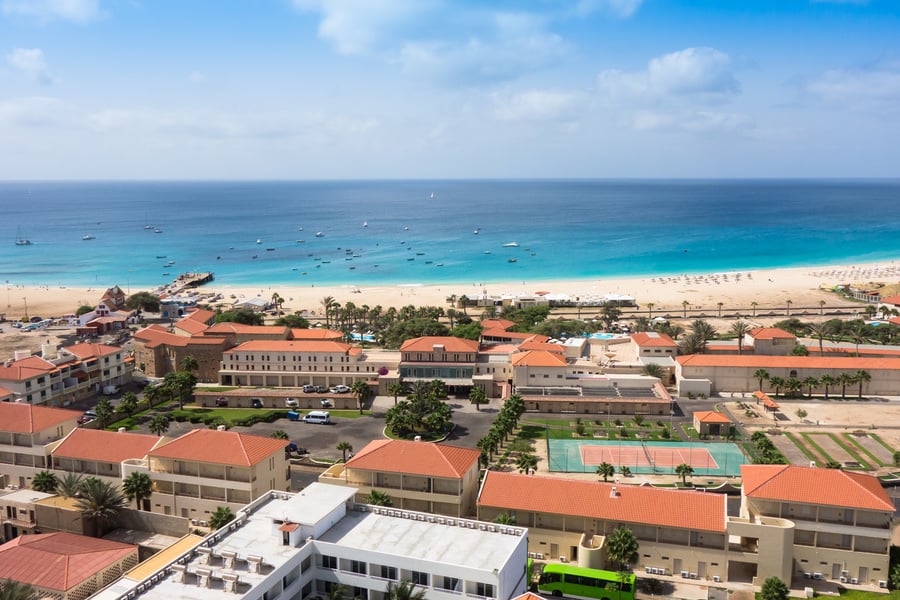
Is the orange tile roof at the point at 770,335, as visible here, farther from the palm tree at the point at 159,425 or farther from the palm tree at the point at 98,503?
the palm tree at the point at 98,503

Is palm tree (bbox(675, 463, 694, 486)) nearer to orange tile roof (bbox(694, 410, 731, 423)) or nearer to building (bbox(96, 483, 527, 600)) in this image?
orange tile roof (bbox(694, 410, 731, 423))

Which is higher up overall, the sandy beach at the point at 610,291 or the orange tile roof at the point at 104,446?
the sandy beach at the point at 610,291

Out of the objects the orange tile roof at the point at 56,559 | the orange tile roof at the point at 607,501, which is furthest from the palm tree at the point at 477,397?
the orange tile roof at the point at 56,559

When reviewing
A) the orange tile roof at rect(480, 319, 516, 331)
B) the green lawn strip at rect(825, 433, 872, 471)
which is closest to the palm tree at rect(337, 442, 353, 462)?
the orange tile roof at rect(480, 319, 516, 331)

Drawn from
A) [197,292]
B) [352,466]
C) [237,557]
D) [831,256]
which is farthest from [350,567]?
[831,256]

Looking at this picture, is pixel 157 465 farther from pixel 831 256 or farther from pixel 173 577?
pixel 831 256

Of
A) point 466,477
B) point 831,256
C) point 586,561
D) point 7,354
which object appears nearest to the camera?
point 586,561

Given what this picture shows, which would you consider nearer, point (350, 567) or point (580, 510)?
point (350, 567)
